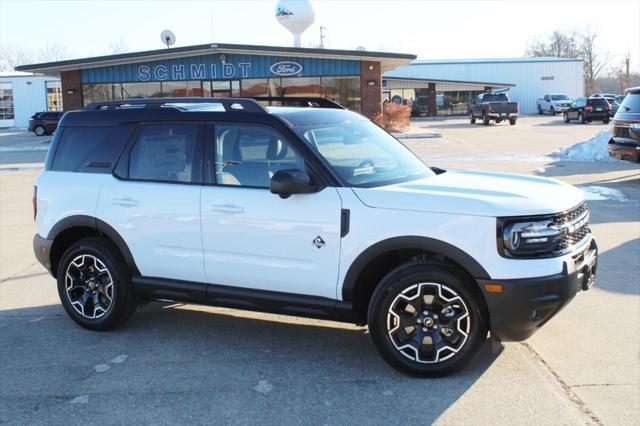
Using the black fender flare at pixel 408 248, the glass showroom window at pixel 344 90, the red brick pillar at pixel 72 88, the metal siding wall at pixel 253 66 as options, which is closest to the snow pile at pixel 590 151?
the glass showroom window at pixel 344 90

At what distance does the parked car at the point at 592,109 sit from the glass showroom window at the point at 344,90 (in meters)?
17.4

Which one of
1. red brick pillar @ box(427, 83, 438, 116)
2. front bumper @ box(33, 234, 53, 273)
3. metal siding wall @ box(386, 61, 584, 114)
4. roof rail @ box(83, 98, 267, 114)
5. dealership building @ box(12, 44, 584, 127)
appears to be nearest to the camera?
roof rail @ box(83, 98, 267, 114)

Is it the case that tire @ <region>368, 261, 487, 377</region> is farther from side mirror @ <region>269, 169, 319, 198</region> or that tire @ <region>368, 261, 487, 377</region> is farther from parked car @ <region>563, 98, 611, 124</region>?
parked car @ <region>563, 98, 611, 124</region>

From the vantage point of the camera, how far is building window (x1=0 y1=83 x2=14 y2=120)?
55312 mm

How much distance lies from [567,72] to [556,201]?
215 feet

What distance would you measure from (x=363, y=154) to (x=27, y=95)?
186ft

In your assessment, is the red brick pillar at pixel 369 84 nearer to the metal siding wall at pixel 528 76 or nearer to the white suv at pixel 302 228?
the white suv at pixel 302 228

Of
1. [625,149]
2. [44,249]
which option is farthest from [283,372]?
[625,149]

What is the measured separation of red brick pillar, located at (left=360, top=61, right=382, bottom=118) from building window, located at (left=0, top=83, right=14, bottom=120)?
36473 mm

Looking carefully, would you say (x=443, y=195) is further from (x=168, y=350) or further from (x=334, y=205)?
(x=168, y=350)

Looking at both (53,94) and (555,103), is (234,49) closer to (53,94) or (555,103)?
(53,94)

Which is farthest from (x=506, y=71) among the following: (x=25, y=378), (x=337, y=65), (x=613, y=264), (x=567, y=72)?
(x=25, y=378)

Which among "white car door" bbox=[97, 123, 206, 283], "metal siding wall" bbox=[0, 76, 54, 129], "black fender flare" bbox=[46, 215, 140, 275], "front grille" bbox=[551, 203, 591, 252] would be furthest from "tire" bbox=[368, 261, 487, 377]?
"metal siding wall" bbox=[0, 76, 54, 129]

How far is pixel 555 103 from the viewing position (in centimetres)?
5553
